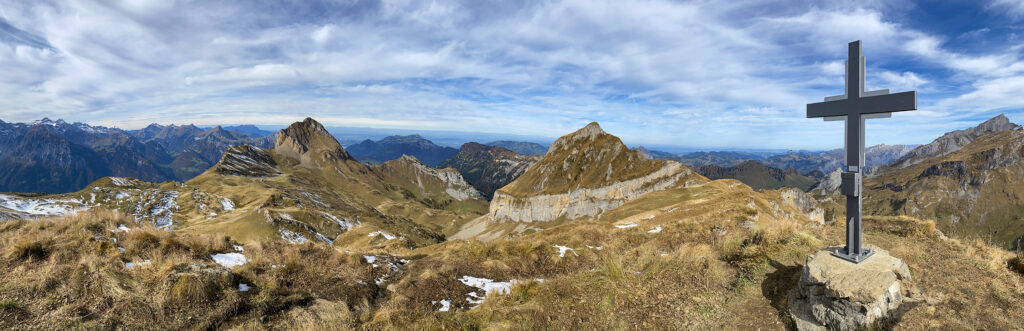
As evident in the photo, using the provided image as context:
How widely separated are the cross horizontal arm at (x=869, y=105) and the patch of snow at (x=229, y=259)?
16940mm

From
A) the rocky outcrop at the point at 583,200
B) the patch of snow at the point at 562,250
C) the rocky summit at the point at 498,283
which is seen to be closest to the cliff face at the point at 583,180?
the rocky outcrop at the point at 583,200

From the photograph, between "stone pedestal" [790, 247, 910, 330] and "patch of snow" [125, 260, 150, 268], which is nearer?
"stone pedestal" [790, 247, 910, 330]

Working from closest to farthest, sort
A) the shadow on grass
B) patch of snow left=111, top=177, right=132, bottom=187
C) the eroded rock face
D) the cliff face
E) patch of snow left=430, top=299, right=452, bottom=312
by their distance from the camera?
1. the shadow on grass
2. patch of snow left=430, top=299, right=452, bottom=312
3. the eroded rock face
4. the cliff face
5. patch of snow left=111, top=177, right=132, bottom=187

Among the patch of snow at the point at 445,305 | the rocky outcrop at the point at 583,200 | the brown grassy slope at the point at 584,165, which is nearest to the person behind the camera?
the patch of snow at the point at 445,305

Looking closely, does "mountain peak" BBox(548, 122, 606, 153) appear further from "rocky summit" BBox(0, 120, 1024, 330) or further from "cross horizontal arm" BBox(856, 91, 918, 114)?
"cross horizontal arm" BBox(856, 91, 918, 114)

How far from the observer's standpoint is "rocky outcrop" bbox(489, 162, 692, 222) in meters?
100

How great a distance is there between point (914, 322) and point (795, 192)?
317 ft

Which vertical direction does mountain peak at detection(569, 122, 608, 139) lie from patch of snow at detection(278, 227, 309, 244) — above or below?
above

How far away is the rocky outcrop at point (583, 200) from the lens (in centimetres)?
Answer: 10000

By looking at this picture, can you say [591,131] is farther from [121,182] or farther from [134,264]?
[121,182]

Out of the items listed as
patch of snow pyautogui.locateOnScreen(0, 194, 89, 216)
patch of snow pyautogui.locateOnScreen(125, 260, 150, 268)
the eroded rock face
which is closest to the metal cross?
patch of snow pyautogui.locateOnScreen(125, 260, 150, 268)

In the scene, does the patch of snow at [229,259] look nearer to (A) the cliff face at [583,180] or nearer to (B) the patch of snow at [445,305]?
(B) the patch of snow at [445,305]

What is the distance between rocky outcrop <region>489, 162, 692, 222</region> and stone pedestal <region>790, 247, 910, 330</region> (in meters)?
91.5

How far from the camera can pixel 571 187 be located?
413ft
